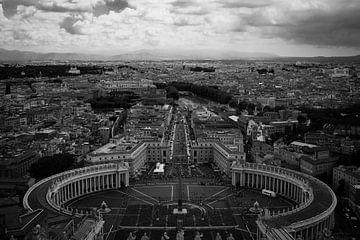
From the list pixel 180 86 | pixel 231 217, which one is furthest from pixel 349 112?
pixel 180 86

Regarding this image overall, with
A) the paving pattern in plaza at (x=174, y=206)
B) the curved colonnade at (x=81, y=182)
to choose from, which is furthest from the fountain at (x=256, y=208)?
the curved colonnade at (x=81, y=182)

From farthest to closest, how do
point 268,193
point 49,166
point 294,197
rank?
point 49,166, point 268,193, point 294,197

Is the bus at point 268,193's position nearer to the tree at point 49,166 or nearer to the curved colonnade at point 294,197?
the curved colonnade at point 294,197

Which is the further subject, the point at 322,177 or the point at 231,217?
the point at 322,177

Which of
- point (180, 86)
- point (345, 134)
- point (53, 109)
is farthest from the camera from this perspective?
point (180, 86)

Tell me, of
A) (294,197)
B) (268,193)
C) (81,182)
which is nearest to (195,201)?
(268,193)

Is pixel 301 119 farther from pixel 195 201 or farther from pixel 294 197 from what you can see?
pixel 195 201

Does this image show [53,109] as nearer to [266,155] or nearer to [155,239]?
[266,155]
